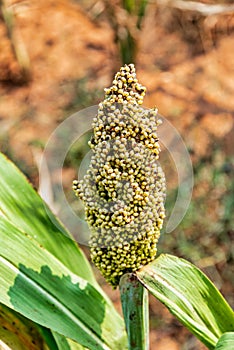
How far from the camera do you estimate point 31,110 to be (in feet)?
10.5

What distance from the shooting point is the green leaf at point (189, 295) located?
1.14 metres

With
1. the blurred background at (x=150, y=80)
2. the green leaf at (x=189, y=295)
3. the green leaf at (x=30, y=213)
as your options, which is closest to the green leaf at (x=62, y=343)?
the green leaf at (x=30, y=213)

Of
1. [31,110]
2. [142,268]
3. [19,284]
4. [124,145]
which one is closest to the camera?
[124,145]

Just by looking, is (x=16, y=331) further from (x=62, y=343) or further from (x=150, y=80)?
(x=150, y=80)

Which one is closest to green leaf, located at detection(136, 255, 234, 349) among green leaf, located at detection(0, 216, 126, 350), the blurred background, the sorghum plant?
the sorghum plant

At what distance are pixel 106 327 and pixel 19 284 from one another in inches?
10.0

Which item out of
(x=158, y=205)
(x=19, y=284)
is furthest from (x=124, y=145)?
(x=19, y=284)

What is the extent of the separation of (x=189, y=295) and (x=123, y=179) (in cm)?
33

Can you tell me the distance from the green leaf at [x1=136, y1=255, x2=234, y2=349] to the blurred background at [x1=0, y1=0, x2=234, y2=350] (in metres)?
1.02

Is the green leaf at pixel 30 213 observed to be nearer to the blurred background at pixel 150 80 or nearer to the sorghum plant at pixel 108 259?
the sorghum plant at pixel 108 259

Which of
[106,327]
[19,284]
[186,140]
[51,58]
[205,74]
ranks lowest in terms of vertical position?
[106,327]

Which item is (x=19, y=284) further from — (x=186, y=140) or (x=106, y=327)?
(x=186, y=140)

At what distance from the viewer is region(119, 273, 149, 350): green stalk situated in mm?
1135

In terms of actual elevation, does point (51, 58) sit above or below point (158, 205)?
above
